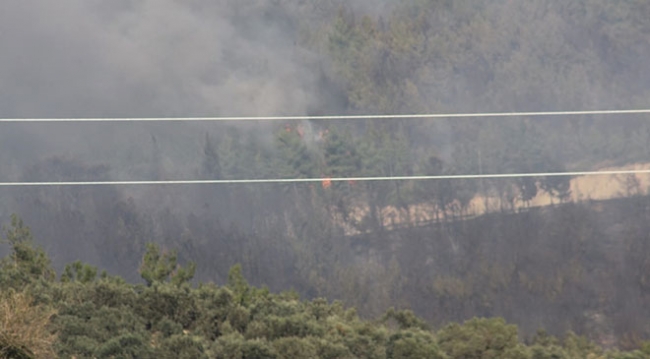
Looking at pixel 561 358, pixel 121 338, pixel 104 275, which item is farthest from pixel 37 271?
pixel 121 338

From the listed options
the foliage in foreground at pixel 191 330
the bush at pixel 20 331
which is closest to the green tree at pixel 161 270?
the foliage in foreground at pixel 191 330

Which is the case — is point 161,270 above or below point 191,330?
above

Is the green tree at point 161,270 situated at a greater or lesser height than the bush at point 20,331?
greater

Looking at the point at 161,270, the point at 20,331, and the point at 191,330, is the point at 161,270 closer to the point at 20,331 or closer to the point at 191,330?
the point at 191,330

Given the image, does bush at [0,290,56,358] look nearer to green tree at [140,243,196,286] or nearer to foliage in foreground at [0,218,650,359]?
foliage in foreground at [0,218,650,359]

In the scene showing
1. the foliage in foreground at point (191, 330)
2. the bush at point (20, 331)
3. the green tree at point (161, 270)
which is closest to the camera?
the bush at point (20, 331)

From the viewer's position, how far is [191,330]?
7700 centimetres

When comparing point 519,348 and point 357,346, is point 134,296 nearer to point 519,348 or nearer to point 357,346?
point 357,346

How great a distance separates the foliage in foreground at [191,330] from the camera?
2352 inches

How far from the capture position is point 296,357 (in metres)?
67.6

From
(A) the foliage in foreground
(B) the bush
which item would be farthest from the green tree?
(B) the bush

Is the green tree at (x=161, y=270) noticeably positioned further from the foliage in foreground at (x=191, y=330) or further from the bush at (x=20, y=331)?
the bush at (x=20, y=331)

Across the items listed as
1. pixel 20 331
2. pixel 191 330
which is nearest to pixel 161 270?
pixel 191 330

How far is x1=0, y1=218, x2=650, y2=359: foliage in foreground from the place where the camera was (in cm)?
5975
